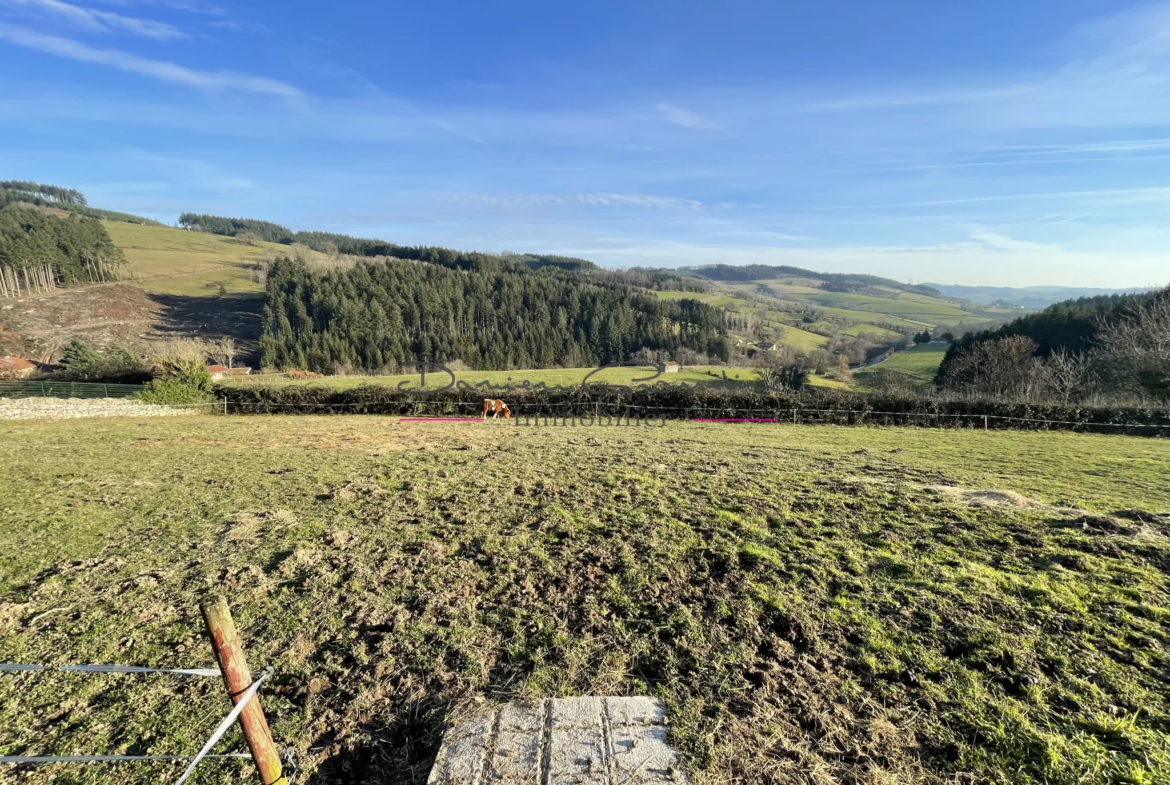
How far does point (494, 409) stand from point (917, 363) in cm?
6231

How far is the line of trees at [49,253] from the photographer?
207 ft

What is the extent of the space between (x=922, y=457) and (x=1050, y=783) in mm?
11183

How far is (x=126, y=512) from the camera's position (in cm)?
661

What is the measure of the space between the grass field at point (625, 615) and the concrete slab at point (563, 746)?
17 centimetres

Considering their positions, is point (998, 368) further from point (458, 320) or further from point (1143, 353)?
point (458, 320)

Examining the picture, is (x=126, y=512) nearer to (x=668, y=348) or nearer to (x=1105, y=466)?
(x=1105, y=466)

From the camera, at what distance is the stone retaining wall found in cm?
1800

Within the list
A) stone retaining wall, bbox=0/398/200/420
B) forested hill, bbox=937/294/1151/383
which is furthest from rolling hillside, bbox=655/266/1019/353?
stone retaining wall, bbox=0/398/200/420

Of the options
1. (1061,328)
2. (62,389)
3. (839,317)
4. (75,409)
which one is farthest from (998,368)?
(839,317)

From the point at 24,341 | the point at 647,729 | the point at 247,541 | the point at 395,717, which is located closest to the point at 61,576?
the point at 247,541

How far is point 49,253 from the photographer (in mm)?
67938

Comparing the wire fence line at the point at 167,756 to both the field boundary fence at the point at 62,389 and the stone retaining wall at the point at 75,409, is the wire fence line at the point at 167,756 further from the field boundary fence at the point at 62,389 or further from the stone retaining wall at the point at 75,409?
the field boundary fence at the point at 62,389

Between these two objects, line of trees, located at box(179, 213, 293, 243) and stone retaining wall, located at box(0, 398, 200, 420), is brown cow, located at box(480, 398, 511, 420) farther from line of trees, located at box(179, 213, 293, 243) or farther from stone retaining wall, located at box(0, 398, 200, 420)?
line of trees, located at box(179, 213, 293, 243)

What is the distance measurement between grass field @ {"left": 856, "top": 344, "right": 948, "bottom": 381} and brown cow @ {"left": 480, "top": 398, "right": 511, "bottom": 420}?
49.1 m
